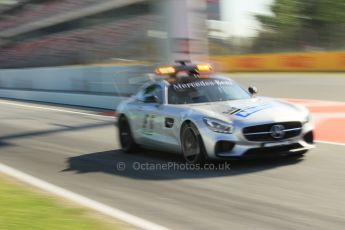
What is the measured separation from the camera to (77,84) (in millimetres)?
24141

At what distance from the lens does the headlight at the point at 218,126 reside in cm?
824

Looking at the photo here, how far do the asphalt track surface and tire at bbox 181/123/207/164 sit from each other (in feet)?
0.81

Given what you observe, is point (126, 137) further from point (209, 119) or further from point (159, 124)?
point (209, 119)

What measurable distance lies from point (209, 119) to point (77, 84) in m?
16.3

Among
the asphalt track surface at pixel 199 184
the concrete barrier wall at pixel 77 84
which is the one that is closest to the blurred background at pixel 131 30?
the concrete barrier wall at pixel 77 84

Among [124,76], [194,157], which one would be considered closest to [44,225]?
[194,157]

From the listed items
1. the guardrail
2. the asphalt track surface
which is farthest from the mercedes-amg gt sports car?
the guardrail

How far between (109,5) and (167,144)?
16.6 meters

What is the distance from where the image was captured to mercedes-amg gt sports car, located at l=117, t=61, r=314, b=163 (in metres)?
8.28

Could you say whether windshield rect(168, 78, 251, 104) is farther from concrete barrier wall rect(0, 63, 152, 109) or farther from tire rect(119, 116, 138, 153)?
concrete barrier wall rect(0, 63, 152, 109)

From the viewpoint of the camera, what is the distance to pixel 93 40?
85.3 feet

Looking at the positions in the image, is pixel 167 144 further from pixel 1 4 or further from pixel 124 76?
pixel 1 4

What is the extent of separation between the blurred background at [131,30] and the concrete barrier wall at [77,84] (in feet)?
1.90

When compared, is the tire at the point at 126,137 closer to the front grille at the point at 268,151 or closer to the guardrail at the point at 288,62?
the front grille at the point at 268,151
